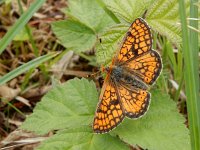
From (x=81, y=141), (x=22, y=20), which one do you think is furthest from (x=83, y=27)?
(x=81, y=141)

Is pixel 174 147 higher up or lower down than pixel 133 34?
lower down

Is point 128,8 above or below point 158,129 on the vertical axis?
above

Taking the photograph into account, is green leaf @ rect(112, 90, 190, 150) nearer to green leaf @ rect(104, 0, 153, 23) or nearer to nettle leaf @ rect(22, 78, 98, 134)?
nettle leaf @ rect(22, 78, 98, 134)

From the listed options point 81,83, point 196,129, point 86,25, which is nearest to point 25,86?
point 86,25

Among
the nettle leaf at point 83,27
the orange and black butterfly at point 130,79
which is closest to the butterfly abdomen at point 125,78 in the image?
the orange and black butterfly at point 130,79

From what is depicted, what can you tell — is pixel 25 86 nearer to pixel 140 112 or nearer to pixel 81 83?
pixel 81 83

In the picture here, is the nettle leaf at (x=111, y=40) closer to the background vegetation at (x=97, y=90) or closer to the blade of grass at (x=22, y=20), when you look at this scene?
the background vegetation at (x=97, y=90)

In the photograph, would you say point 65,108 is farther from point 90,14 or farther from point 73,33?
point 90,14
